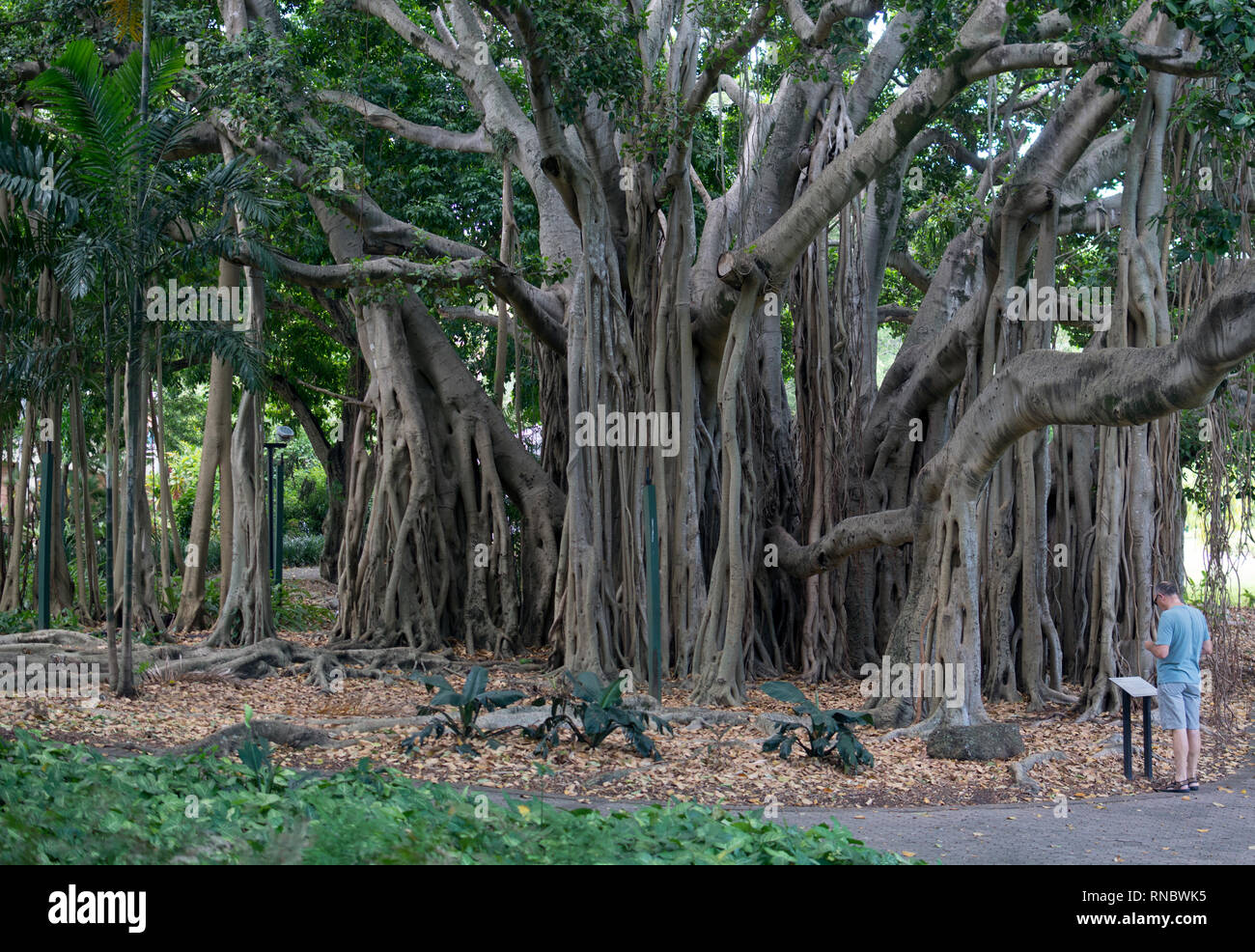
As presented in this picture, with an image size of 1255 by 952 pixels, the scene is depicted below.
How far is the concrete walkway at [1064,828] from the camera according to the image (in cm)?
464

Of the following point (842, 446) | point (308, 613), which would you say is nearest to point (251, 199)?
point (842, 446)

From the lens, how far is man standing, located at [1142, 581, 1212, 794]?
6.07 m

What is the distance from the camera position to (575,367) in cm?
905

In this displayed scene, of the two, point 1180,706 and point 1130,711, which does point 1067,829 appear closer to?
point 1130,711

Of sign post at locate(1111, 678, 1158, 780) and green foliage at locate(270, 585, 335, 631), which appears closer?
sign post at locate(1111, 678, 1158, 780)

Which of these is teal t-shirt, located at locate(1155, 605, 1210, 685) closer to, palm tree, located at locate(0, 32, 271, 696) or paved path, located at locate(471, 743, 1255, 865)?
paved path, located at locate(471, 743, 1255, 865)

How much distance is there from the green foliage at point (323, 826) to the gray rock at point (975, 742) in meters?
2.43

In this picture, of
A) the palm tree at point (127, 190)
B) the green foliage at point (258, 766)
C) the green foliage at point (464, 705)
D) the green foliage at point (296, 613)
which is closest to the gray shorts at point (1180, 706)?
the green foliage at point (464, 705)

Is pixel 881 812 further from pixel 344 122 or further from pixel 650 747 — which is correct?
pixel 344 122

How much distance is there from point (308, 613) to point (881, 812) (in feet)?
33.0

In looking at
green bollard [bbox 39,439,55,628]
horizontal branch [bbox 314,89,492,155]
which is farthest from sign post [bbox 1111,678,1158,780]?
green bollard [bbox 39,439,55,628]

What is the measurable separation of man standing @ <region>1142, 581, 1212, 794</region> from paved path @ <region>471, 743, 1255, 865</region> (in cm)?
17

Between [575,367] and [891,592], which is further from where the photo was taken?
[891,592]

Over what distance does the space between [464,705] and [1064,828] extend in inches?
126
